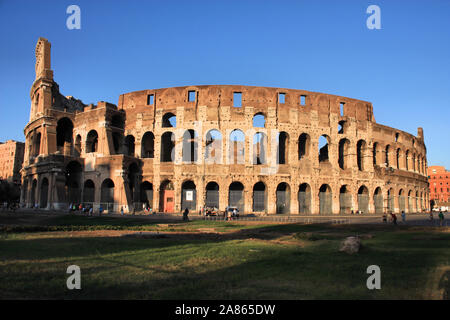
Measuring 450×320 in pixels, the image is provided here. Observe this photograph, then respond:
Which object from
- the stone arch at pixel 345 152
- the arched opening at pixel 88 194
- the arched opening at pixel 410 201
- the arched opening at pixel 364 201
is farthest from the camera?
the arched opening at pixel 410 201

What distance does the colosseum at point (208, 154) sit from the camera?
125ft

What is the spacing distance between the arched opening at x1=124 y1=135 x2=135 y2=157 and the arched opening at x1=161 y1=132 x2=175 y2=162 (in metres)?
4.93

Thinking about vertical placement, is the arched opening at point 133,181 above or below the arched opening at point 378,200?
above

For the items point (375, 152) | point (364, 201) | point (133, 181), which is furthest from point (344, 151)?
point (133, 181)

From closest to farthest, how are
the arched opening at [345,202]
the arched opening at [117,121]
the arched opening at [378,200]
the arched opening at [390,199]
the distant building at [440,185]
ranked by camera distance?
the arched opening at [345,202] → the arched opening at [117,121] → the arched opening at [378,200] → the arched opening at [390,199] → the distant building at [440,185]

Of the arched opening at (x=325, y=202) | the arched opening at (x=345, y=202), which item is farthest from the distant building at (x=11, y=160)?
the arched opening at (x=345, y=202)

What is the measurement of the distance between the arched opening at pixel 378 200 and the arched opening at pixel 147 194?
30.3m

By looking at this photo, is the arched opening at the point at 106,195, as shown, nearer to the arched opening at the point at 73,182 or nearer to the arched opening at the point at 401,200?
the arched opening at the point at 73,182

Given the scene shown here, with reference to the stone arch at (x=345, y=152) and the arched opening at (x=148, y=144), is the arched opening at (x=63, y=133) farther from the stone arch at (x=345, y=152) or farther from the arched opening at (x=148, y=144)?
the stone arch at (x=345, y=152)

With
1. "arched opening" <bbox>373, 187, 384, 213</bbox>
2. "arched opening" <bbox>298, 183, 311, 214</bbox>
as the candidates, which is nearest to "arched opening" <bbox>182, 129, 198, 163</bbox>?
"arched opening" <bbox>298, 183, 311, 214</bbox>

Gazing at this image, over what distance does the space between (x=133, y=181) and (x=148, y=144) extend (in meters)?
5.74

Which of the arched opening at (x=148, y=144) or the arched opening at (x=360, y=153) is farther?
the arched opening at (x=360, y=153)

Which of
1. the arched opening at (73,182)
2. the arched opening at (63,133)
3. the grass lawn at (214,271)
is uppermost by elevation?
the arched opening at (63,133)
